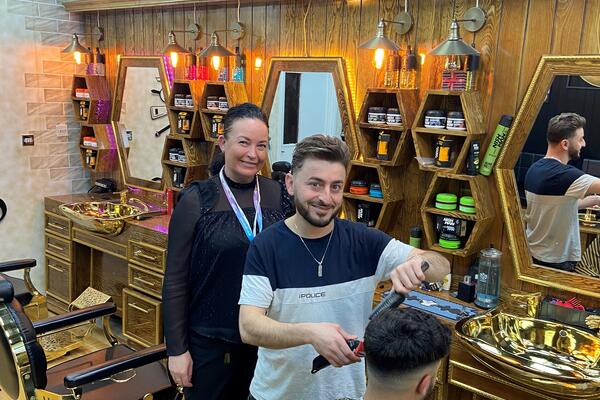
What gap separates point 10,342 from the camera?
1998 millimetres

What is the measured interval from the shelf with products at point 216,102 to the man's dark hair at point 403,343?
253 cm

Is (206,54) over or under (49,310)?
over

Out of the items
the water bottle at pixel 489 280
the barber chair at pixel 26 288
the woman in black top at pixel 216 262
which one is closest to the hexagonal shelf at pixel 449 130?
the water bottle at pixel 489 280

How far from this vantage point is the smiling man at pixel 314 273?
53.9 inches

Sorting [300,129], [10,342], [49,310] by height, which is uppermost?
[300,129]

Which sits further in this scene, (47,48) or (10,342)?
(47,48)

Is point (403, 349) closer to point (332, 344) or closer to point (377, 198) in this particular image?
point (332, 344)

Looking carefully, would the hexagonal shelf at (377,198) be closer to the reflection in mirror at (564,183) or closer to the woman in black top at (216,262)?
the reflection in mirror at (564,183)

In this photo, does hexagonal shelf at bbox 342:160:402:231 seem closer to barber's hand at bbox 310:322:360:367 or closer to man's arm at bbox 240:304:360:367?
man's arm at bbox 240:304:360:367

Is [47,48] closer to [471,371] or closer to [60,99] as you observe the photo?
[60,99]

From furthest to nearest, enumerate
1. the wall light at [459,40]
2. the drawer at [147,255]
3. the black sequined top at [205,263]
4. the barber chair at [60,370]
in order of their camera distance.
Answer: the drawer at [147,255] < the wall light at [459,40] < the barber chair at [60,370] < the black sequined top at [205,263]

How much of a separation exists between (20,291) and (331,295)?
106 inches

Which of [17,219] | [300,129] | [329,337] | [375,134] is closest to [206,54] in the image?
[300,129]

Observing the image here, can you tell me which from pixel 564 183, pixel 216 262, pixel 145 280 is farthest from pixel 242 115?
pixel 145 280
